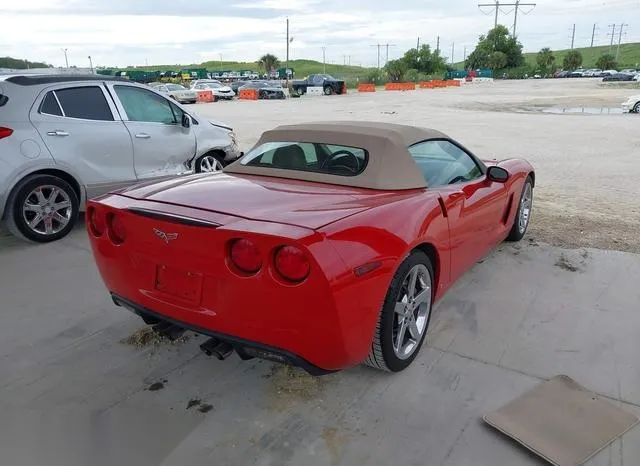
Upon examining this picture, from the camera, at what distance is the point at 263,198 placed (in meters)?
2.86

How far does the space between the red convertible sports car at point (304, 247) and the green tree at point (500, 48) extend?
4247 inches

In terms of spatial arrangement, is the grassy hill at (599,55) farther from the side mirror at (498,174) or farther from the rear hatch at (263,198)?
the rear hatch at (263,198)

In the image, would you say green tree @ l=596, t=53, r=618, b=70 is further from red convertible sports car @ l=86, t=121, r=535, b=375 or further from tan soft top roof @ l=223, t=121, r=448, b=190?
red convertible sports car @ l=86, t=121, r=535, b=375

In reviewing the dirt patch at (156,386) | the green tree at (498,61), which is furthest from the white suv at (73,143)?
the green tree at (498,61)

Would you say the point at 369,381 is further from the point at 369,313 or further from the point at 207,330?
the point at 207,330

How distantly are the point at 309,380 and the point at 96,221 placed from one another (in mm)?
1502

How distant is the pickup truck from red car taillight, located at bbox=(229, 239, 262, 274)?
44.5 meters

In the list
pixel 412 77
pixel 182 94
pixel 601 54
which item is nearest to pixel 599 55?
pixel 601 54

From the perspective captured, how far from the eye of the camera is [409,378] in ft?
9.90

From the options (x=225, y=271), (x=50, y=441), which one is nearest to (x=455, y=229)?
(x=225, y=271)

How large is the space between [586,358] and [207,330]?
7.48 feet

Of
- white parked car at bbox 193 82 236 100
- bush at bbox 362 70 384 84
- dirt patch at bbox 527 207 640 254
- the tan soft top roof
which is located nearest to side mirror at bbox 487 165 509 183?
the tan soft top roof

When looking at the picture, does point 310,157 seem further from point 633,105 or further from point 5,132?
point 633,105

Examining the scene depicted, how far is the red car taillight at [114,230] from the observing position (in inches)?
112
